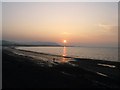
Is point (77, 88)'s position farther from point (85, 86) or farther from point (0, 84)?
point (0, 84)

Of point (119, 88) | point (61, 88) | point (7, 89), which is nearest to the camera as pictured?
point (7, 89)

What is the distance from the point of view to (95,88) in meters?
13.4

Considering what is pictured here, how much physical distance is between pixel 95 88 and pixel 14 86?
597 centimetres

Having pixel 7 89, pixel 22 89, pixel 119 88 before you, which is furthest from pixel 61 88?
pixel 119 88

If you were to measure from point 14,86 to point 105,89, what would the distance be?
6.58 meters

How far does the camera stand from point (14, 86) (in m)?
10.8

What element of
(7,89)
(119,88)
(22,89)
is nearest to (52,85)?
(22,89)

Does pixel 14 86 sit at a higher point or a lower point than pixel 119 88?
higher

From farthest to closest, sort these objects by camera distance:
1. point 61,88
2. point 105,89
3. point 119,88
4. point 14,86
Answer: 1. point 119,88
2. point 105,89
3. point 61,88
4. point 14,86

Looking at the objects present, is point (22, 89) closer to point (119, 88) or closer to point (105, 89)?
point (105, 89)

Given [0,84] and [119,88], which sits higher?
[0,84]

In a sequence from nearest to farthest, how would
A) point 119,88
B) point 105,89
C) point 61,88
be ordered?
point 61,88 < point 105,89 < point 119,88

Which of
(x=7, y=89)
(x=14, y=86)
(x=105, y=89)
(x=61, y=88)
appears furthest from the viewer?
(x=105, y=89)

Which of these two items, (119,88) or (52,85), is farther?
(119,88)
